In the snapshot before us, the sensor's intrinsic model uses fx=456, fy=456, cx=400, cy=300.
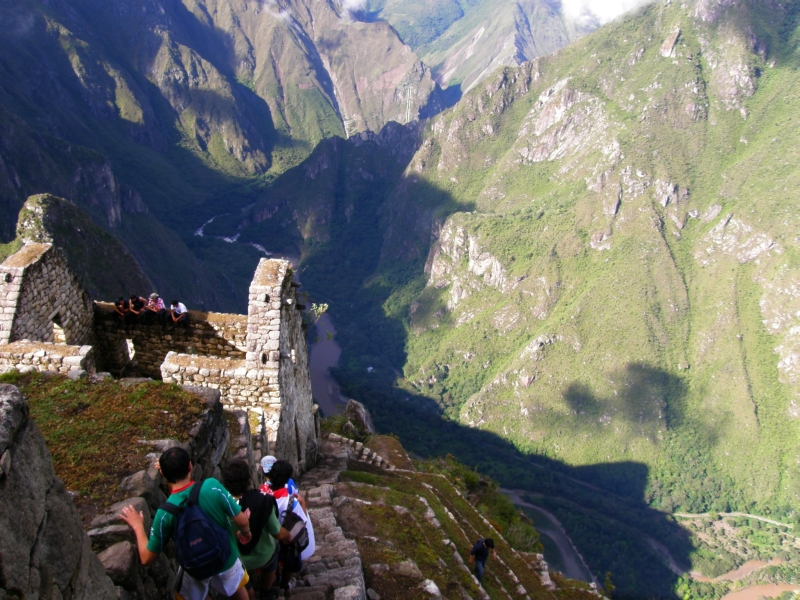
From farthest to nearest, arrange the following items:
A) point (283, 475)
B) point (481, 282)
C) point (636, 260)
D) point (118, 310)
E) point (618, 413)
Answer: point (481, 282), point (636, 260), point (618, 413), point (118, 310), point (283, 475)

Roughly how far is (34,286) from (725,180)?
17575 cm

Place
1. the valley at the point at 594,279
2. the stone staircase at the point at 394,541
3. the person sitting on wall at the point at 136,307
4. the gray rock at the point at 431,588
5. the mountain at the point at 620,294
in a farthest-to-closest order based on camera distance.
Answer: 1. the mountain at the point at 620,294
2. the valley at the point at 594,279
3. the person sitting on wall at the point at 136,307
4. the gray rock at the point at 431,588
5. the stone staircase at the point at 394,541

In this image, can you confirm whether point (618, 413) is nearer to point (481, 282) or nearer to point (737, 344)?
point (737, 344)

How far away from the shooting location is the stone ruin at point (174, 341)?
1030cm

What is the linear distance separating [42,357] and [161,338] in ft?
10.7

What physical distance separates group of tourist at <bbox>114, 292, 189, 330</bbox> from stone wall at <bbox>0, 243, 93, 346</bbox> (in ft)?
3.13

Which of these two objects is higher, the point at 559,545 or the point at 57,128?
the point at 57,128

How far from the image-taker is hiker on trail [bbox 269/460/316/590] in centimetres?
698

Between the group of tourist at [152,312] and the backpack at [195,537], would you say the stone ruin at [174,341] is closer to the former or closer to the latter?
the group of tourist at [152,312]

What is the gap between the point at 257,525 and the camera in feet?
20.0

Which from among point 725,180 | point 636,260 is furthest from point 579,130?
point 636,260

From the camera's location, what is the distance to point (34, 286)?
10.8 meters

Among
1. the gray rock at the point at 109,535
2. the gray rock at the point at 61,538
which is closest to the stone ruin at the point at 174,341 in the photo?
the gray rock at the point at 109,535

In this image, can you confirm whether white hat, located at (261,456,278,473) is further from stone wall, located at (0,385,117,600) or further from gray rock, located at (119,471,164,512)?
stone wall, located at (0,385,117,600)
